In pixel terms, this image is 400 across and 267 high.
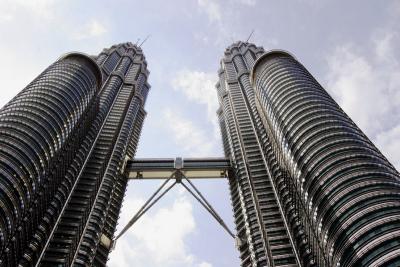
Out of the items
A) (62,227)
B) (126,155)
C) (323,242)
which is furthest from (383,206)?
(126,155)

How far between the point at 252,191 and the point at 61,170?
49006mm

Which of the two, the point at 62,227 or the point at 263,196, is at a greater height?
the point at 263,196

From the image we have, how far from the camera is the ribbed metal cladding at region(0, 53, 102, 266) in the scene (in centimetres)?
7188

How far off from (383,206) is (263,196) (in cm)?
4490

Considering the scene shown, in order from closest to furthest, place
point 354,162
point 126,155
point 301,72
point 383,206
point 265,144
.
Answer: point 383,206 < point 354,162 < point 301,72 < point 265,144 < point 126,155

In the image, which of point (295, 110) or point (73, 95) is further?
point (73, 95)

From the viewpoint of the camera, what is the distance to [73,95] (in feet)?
339

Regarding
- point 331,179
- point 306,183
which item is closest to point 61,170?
point 306,183

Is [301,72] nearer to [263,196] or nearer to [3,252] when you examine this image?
[263,196]

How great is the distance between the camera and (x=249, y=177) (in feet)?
376

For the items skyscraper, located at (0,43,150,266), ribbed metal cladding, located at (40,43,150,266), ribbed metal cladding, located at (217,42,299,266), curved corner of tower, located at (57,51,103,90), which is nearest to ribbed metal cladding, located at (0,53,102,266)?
skyscraper, located at (0,43,150,266)

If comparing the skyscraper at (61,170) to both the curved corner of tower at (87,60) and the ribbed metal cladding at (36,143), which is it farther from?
the curved corner of tower at (87,60)

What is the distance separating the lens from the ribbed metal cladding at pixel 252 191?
9188 centimetres

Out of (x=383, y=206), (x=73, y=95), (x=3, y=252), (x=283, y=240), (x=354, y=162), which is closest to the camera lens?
(x=383, y=206)
